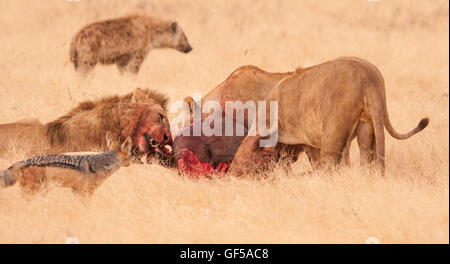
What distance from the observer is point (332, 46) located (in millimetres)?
14219

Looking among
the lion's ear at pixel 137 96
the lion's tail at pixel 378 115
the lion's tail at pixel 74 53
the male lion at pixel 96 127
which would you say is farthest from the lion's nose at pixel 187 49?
the lion's tail at pixel 378 115

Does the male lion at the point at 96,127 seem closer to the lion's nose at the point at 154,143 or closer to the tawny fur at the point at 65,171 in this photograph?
the lion's nose at the point at 154,143

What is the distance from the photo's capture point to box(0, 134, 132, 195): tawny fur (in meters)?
5.30

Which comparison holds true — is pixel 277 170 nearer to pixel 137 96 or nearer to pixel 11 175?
pixel 137 96

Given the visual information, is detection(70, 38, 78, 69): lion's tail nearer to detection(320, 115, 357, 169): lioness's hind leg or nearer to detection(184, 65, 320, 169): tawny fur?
detection(184, 65, 320, 169): tawny fur

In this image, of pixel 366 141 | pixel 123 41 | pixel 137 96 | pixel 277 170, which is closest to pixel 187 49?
pixel 123 41

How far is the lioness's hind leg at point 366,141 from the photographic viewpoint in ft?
18.8

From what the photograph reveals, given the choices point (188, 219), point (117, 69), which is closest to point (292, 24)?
point (117, 69)

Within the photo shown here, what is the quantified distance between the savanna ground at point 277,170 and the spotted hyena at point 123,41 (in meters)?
0.23

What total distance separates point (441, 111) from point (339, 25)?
28.4ft

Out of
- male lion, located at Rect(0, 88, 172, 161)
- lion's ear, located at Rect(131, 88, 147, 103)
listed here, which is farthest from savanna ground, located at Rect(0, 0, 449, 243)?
lion's ear, located at Rect(131, 88, 147, 103)

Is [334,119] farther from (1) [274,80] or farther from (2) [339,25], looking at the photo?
(2) [339,25]

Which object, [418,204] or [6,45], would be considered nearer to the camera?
[418,204]

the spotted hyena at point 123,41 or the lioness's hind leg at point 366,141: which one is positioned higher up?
the spotted hyena at point 123,41
